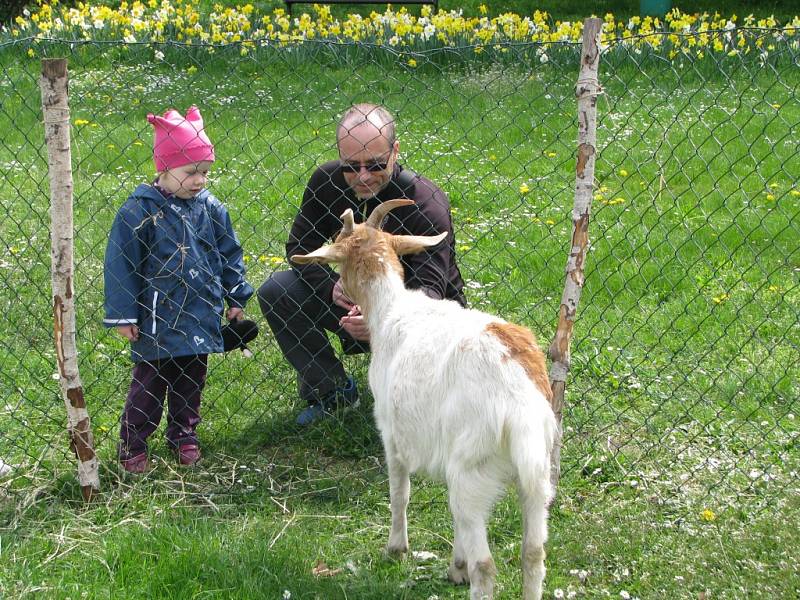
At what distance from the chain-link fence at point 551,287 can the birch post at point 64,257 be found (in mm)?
256

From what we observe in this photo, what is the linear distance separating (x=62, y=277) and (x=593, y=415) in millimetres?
2599

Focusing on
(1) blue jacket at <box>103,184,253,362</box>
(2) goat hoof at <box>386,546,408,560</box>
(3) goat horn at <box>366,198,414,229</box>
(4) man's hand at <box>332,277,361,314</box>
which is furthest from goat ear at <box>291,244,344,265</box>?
(2) goat hoof at <box>386,546,408,560</box>

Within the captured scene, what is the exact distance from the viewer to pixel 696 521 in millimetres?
3855

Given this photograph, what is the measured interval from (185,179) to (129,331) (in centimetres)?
72

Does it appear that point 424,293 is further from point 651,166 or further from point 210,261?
point 651,166

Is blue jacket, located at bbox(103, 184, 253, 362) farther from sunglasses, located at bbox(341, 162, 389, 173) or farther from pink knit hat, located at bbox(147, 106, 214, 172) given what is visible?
sunglasses, located at bbox(341, 162, 389, 173)

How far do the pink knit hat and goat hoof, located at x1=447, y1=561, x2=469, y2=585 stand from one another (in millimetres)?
2058

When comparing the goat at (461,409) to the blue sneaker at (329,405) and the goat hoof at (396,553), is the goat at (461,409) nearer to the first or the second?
the goat hoof at (396,553)

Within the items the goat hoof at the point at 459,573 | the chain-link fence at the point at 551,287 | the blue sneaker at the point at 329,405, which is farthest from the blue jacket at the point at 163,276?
the goat hoof at the point at 459,573

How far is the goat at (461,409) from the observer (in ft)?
10.4

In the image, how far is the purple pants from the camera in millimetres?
4270

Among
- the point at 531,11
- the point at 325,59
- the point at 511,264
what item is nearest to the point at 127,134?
the point at 325,59

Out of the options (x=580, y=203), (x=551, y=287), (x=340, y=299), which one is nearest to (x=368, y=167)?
(x=340, y=299)

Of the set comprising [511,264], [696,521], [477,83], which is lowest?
[696,521]
